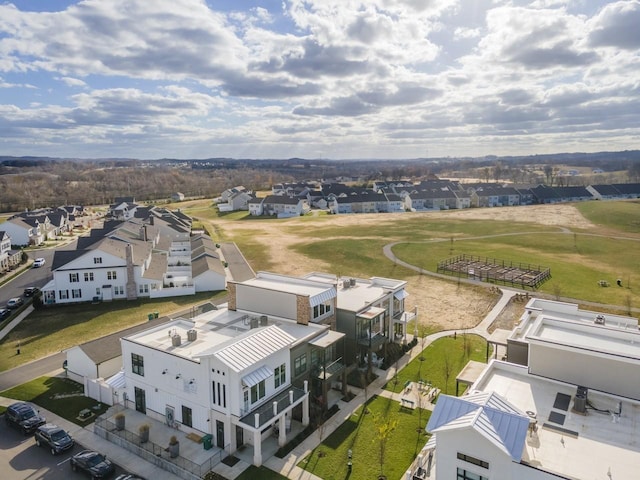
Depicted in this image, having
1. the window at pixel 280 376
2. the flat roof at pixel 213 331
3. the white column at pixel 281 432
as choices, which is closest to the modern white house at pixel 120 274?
the flat roof at pixel 213 331

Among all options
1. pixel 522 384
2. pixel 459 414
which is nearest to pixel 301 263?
pixel 522 384

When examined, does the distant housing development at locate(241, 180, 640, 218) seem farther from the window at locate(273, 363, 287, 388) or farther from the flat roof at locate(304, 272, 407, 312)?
the window at locate(273, 363, 287, 388)

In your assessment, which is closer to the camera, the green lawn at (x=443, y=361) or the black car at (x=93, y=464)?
the black car at (x=93, y=464)

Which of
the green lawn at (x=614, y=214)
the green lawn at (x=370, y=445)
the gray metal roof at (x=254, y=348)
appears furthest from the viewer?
the green lawn at (x=614, y=214)

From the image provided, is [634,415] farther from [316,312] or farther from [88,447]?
[88,447]

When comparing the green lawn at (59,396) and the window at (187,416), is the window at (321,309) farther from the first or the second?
the green lawn at (59,396)

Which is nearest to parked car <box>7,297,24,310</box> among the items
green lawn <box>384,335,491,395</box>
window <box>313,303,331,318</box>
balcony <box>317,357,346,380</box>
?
window <box>313,303,331,318</box>
